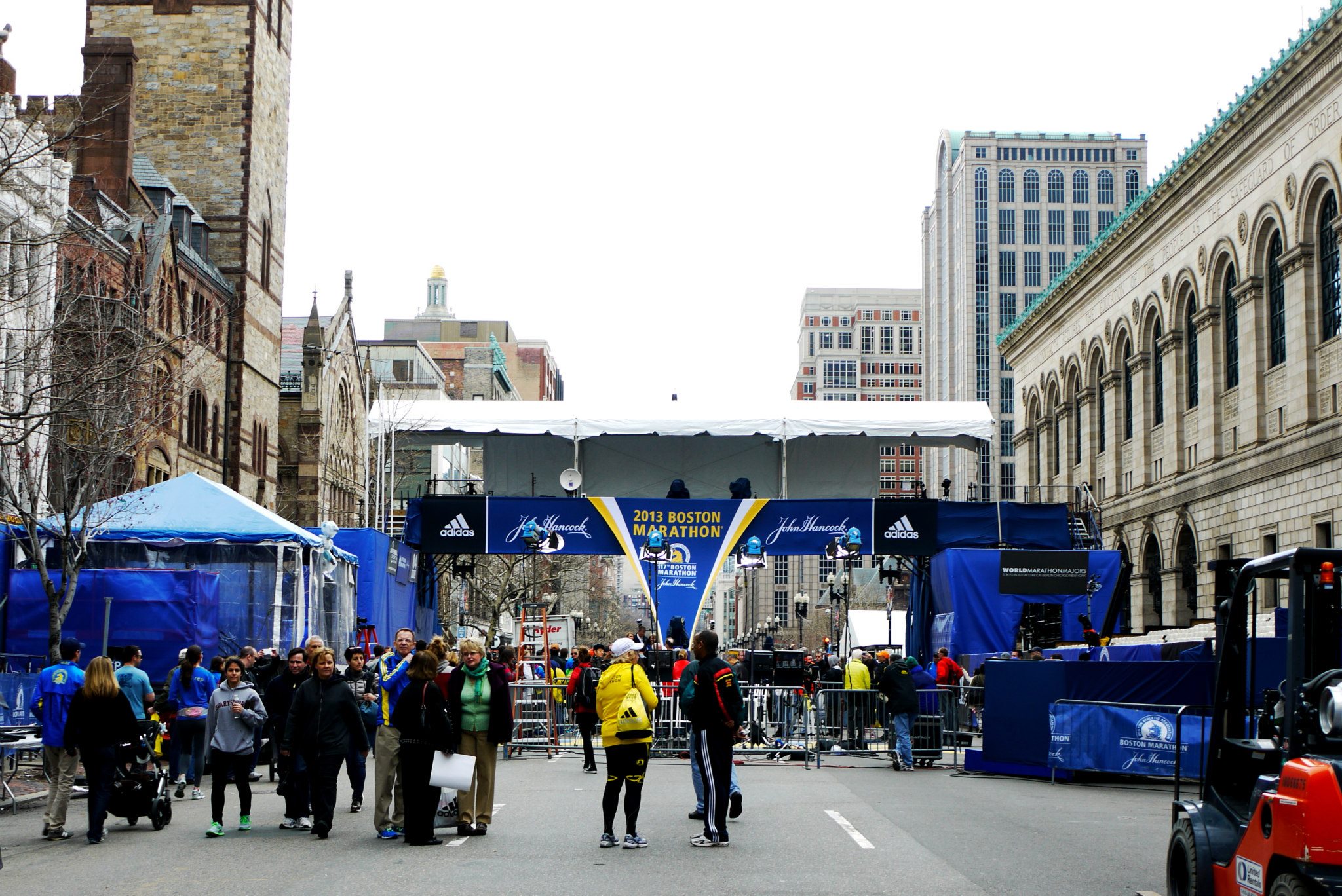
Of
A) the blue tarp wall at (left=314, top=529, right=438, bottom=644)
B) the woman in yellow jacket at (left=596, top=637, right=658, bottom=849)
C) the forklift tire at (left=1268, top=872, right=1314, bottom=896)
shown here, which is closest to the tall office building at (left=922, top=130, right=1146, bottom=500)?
the blue tarp wall at (left=314, top=529, right=438, bottom=644)

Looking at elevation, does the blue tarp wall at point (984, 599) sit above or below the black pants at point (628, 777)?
above

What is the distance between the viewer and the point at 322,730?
12.5 m

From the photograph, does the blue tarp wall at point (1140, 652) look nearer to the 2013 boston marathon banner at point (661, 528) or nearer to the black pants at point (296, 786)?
the 2013 boston marathon banner at point (661, 528)

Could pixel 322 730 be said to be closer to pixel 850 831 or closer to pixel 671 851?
pixel 671 851

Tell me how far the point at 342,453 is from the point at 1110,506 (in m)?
35.3

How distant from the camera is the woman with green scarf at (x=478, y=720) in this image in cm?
1259

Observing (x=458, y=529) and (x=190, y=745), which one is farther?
(x=458, y=529)

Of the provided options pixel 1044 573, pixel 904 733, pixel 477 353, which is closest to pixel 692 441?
pixel 1044 573

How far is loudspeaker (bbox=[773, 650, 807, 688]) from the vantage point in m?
35.6

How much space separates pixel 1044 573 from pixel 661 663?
1093 cm

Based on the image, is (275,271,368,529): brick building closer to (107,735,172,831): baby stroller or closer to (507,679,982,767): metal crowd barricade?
(507,679,982,767): metal crowd barricade

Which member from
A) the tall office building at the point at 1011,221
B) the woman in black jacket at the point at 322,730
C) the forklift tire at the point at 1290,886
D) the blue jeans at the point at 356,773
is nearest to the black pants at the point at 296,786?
the woman in black jacket at the point at 322,730

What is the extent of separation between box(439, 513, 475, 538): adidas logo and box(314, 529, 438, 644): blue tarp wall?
3.33ft

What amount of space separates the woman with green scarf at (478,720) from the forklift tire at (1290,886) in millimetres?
7023
